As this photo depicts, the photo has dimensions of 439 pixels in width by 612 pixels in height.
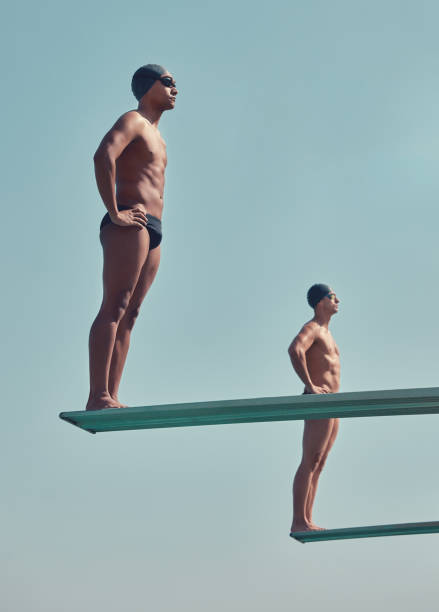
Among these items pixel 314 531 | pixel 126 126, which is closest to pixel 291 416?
pixel 126 126

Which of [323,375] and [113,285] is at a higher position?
[323,375]

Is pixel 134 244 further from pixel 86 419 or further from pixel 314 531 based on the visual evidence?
pixel 314 531

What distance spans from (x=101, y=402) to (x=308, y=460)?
15.0 feet

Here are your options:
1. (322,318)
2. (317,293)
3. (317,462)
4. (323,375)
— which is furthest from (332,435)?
(317,293)

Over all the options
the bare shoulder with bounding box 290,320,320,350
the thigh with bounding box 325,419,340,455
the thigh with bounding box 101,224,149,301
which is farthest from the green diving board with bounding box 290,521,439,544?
the thigh with bounding box 101,224,149,301

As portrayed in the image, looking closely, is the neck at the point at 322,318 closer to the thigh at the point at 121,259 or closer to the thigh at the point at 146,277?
Answer: the thigh at the point at 146,277

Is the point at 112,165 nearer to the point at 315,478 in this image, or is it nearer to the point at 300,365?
the point at 300,365

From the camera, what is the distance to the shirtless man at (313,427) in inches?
464

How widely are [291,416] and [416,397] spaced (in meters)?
0.98

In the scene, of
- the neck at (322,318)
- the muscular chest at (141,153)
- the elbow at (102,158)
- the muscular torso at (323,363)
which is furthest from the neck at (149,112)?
the neck at (322,318)

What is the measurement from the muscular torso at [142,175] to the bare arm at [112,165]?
0.12m

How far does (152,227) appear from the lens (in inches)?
329

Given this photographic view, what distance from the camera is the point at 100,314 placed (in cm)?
814

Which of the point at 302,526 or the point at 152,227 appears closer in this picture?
the point at 152,227
